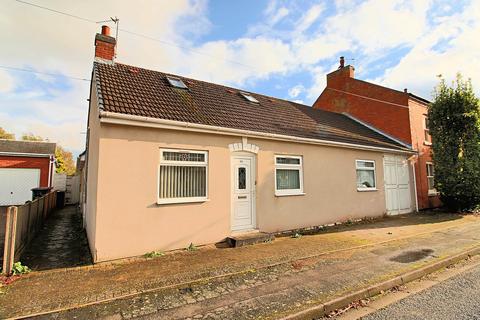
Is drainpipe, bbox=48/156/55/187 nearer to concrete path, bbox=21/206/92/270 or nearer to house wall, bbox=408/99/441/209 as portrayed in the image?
concrete path, bbox=21/206/92/270

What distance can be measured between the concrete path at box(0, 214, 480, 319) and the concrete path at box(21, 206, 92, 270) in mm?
667

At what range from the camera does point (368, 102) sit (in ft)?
54.1

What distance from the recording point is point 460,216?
12.6m

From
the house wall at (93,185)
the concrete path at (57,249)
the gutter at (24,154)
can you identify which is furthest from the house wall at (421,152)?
the gutter at (24,154)

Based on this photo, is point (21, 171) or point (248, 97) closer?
point (248, 97)

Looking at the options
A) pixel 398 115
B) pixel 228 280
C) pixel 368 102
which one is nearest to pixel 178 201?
pixel 228 280

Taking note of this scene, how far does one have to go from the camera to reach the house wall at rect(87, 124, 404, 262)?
614cm

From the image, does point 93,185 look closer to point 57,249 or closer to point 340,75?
point 57,249

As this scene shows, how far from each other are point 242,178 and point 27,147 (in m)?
22.7

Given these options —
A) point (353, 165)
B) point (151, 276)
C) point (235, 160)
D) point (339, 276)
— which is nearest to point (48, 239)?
point (151, 276)

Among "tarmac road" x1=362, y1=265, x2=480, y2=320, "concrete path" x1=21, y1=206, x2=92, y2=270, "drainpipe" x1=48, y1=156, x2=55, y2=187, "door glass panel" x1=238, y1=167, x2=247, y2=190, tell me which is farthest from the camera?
"drainpipe" x1=48, y1=156, x2=55, y2=187

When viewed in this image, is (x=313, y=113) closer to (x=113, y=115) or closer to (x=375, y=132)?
(x=375, y=132)

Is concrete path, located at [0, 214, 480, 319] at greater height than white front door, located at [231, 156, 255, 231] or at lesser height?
lesser

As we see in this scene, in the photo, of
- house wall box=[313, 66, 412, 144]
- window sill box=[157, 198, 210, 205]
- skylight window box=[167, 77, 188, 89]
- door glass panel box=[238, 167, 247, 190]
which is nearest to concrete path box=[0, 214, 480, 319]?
window sill box=[157, 198, 210, 205]
